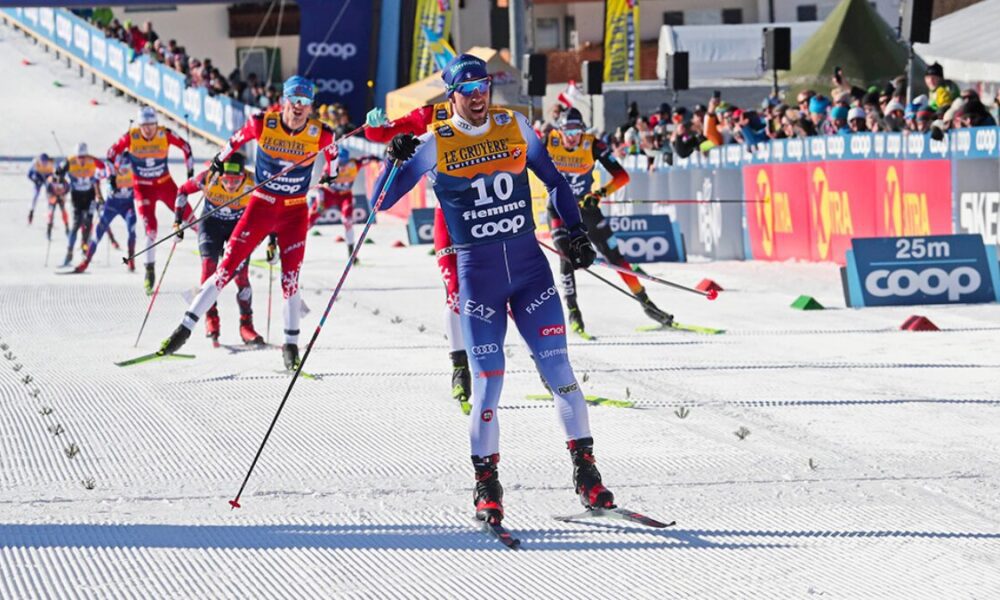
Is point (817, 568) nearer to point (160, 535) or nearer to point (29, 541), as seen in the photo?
point (160, 535)

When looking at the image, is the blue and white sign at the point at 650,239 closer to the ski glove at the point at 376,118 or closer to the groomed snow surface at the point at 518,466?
the groomed snow surface at the point at 518,466

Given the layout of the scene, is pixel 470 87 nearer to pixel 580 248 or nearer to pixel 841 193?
pixel 580 248

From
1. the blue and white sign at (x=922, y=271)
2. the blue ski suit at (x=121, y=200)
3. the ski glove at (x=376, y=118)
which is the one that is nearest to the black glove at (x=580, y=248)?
the ski glove at (x=376, y=118)

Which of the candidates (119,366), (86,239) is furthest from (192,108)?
(119,366)

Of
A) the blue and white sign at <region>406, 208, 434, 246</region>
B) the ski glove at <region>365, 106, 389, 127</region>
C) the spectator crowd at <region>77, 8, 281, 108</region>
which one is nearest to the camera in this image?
the ski glove at <region>365, 106, 389, 127</region>

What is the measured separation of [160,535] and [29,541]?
1.76ft

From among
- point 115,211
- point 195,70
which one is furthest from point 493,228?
point 195,70

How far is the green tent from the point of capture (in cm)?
2844

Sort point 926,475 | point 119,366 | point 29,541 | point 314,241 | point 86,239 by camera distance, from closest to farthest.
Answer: point 29,541, point 926,475, point 119,366, point 86,239, point 314,241

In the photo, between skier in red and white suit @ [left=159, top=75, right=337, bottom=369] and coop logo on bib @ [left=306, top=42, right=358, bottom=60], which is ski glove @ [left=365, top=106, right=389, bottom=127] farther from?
coop logo on bib @ [left=306, top=42, right=358, bottom=60]

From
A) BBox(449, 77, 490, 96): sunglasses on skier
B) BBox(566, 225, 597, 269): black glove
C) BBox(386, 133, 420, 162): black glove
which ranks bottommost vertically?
BBox(566, 225, 597, 269): black glove

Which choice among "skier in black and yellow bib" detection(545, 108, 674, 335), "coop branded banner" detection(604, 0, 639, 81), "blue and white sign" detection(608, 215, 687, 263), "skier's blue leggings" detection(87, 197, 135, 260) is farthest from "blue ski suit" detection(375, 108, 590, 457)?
"coop branded banner" detection(604, 0, 639, 81)

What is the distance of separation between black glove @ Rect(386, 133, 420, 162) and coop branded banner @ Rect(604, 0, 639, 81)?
36.5 m

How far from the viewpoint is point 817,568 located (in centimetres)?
633
